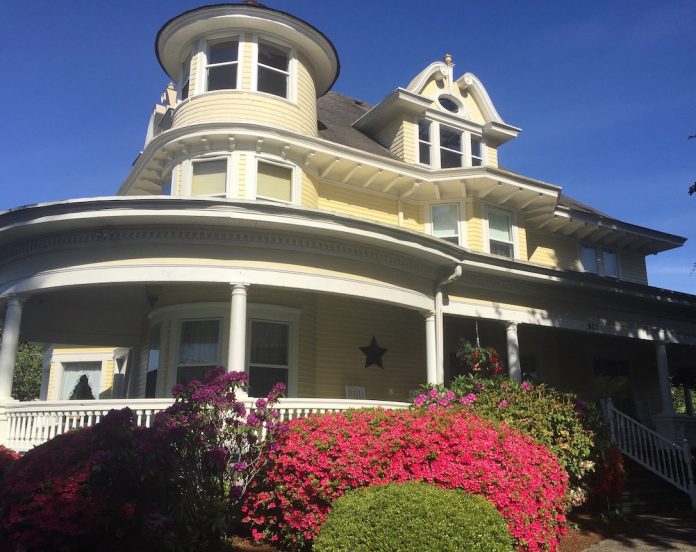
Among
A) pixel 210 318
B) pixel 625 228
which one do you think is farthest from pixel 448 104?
pixel 210 318

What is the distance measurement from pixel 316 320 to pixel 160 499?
7369 millimetres

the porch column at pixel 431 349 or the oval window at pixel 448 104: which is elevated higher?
the oval window at pixel 448 104

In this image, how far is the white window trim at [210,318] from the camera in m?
12.1

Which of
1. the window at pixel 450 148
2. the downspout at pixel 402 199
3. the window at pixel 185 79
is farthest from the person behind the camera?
the window at pixel 450 148

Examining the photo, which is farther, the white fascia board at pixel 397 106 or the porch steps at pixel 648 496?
the white fascia board at pixel 397 106

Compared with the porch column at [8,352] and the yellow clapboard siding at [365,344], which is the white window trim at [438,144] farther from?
the porch column at [8,352]

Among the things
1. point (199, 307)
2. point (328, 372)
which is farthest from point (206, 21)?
point (328, 372)

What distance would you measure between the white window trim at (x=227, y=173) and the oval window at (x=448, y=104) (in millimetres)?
7344

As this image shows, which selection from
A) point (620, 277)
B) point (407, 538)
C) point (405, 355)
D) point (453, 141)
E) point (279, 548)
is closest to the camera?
point (407, 538)

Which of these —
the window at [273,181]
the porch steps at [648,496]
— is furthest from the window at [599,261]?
the window at [273,181]

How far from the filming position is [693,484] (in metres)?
12.3

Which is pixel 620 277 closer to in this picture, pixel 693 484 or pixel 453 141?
pixel 453 141

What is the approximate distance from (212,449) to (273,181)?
26.5 ft

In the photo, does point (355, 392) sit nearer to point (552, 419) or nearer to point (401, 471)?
point (552, 419)
